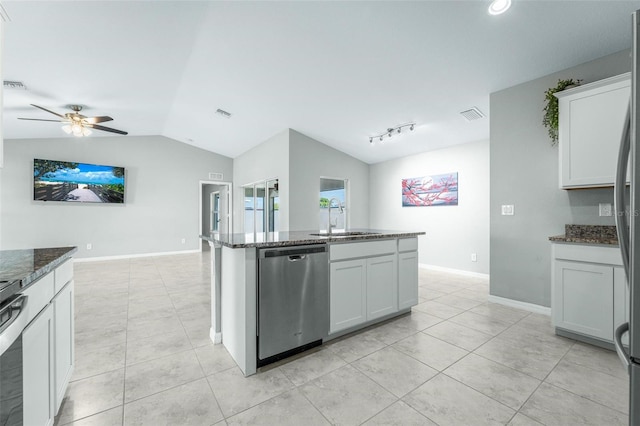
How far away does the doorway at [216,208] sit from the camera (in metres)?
8.14

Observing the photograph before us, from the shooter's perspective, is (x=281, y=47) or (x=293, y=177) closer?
(x=281, y=47)

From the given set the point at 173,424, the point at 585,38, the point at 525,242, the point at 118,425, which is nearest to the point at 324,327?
the point at 173,424

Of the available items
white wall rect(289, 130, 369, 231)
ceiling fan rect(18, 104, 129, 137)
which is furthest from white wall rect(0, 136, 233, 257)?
white wall rect(289, 130, 369, 231)

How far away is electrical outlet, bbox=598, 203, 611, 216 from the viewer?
2.59 meters

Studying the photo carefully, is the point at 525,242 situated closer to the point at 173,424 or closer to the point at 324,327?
the point at 324,327

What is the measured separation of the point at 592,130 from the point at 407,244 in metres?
1.93

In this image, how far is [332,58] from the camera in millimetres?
3160

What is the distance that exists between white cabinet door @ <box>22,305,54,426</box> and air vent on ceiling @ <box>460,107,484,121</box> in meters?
4.64

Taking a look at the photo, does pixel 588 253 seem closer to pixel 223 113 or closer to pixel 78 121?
pixel 223 113

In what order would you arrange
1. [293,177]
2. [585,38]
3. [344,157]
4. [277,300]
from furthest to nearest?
Result: [344,157], [293,177], [585,38], [277,300]

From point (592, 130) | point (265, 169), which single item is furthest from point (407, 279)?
point (265, 169)

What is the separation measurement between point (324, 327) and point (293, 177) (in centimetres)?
349

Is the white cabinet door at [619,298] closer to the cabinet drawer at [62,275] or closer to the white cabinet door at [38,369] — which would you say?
the white cabinet door at [38,369]

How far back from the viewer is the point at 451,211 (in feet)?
16.7
